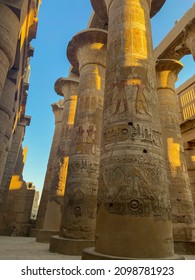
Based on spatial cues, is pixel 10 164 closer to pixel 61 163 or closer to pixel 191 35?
pixel 61 163

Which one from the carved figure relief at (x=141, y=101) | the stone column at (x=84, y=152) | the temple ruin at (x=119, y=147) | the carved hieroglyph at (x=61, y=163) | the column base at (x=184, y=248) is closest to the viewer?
the temple ruin at (x=119, y=147)

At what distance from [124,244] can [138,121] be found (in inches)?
80.4

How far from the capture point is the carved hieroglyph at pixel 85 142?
5.41m

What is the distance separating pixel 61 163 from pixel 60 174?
1.71ft

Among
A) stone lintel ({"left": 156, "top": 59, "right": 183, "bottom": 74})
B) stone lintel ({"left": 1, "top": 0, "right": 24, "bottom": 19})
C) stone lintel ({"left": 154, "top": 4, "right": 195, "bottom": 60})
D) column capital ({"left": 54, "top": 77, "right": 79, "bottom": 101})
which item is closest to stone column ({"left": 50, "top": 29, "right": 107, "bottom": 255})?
stone lintel ({"left": 1, "top": 0, "right": 24, "bottom": 19})

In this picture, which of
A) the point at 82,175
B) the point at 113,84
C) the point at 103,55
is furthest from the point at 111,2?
the point at 82,175

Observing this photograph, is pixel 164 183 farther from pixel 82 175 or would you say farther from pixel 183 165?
pixel 183 165

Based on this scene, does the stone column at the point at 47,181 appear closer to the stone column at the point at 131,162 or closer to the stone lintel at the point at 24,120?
the stone lintel at the point at 24,120

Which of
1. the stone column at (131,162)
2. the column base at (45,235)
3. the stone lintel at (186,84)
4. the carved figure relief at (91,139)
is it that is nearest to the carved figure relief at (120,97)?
the stone column at (131,162)

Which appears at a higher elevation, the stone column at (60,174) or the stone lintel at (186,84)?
the stone lintel at (186,84)

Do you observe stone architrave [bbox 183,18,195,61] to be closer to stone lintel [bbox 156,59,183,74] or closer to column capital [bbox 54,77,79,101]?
stone lintel [bbox 156,59,183,74]

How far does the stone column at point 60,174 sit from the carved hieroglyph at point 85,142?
274cm

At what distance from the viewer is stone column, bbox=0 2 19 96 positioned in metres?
6.23

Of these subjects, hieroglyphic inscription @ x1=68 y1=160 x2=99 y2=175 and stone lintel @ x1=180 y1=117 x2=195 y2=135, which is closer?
hieroglyphic inscription @ x1=68 y1=160 x2=99 y2=175
